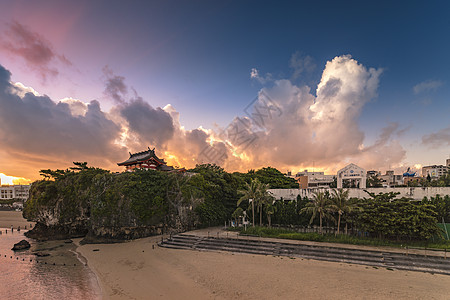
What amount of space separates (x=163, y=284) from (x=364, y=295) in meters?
14.1

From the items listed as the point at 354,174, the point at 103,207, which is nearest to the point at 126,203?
the point at 103,207

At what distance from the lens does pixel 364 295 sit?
559 inches

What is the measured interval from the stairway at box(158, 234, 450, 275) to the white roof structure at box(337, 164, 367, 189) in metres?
16.1

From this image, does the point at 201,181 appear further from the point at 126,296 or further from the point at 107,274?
the point at 126,296

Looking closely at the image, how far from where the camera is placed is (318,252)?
21.7 meters

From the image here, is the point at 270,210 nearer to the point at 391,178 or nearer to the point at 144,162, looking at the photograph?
the point at 144,162

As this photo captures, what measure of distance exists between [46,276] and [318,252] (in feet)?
84.6

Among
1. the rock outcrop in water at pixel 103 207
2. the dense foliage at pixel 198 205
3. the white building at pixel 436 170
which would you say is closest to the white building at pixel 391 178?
the white building at pixel 436 170

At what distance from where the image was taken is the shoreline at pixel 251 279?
48.3ft

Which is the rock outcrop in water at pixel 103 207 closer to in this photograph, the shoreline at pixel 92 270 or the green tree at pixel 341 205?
the shoreline at pixel 92 270

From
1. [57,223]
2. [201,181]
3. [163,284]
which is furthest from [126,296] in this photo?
[57,223]

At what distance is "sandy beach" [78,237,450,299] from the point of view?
14664 millimetres

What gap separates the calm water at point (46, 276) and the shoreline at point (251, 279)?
1.17 metres

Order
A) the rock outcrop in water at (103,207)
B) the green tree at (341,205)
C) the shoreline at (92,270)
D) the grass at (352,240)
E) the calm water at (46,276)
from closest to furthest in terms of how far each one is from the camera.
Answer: the shoreline at (92,270)
the calm water at (46,276)
the grass at (352,240)
the green tree at (341,205)
the rock outcrop in water at (103,207)
